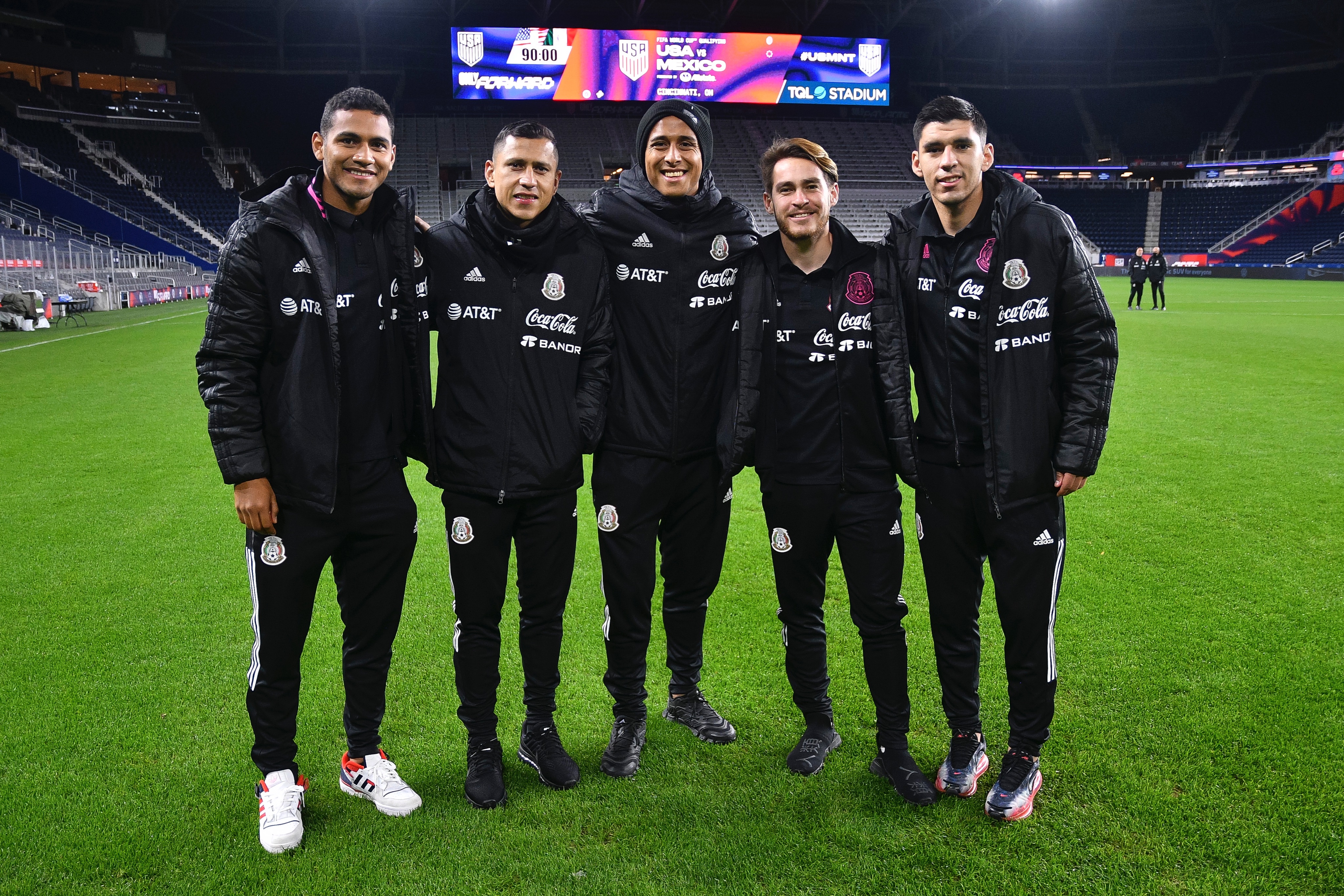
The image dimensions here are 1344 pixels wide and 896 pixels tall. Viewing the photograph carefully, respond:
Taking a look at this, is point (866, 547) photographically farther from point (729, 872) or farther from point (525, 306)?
point (525, 306)

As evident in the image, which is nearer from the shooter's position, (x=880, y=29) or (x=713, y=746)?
(x=713, y=746)

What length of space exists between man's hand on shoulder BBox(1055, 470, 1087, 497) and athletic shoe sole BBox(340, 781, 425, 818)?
2.47 meters

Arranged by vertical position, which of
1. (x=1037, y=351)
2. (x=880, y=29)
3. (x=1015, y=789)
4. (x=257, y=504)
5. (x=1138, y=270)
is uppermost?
(x=880, y=29)

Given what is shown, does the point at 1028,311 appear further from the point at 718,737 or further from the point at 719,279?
the point at 718,737

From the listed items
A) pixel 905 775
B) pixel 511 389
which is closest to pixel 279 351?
pixel 511 389

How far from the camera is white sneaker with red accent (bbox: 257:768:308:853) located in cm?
287

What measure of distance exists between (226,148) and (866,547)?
46.0 meters

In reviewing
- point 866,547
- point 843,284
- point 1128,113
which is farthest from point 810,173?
point 1128,113

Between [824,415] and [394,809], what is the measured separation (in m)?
2.06

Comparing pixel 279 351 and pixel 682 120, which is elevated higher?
pixel 682 120

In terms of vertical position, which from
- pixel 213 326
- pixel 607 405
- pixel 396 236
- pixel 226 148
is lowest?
pixel 607 405

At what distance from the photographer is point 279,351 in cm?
293

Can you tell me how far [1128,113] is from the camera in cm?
4912

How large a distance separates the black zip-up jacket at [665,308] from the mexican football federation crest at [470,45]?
36796 mm
